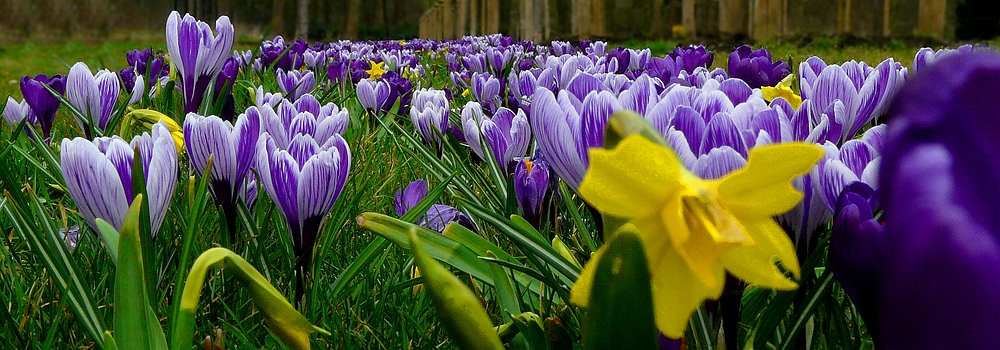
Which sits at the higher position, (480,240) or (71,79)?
(71,79)

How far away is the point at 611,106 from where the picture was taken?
2.13ft

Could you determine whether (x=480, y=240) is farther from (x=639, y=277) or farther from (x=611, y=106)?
(x=639, y=277)

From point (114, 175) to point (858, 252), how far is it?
28.3 inches

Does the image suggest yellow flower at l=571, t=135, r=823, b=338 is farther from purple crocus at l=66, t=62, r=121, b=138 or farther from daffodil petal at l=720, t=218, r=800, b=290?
purple crocus at l=66, t=62, r=121, b=138

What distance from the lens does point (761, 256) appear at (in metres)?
0.44

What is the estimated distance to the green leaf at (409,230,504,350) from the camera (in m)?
0.46

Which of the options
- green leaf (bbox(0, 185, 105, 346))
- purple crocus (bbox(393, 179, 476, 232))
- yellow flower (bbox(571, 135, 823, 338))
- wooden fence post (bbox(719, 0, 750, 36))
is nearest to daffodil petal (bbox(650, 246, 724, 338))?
yellow flower (bbox(571, 135, 823, 338))

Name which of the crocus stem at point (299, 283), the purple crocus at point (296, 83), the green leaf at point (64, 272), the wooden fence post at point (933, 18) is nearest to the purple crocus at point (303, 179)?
the crocus stem at point (299, 283)

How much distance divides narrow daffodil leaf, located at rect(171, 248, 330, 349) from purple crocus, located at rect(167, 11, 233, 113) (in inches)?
45.3

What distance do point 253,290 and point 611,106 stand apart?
32 centimetres

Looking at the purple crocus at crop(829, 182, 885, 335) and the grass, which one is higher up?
the purple crocus at crop(829, 182, 885, 335)

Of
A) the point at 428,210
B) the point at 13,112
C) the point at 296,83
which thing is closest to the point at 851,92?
the point at 428,210

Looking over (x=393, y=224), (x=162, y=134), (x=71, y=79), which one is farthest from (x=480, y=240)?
(x=71, y=79)

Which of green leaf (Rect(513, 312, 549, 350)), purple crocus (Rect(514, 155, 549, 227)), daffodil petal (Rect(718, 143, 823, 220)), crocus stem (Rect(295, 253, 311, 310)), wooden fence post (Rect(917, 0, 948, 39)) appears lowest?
crocus stem (Rect(295, 253, 311, 310))
